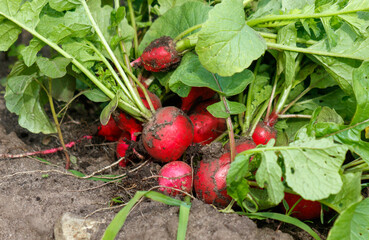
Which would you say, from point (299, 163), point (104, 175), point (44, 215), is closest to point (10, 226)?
point (44, 215)

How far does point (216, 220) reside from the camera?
120 centimetres

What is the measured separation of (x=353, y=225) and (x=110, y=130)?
1.37 metres

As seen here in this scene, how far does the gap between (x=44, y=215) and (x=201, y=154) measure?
2.41 feet

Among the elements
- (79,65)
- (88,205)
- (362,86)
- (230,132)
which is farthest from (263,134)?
(79,65)

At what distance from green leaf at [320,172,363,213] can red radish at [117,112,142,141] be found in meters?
0.99

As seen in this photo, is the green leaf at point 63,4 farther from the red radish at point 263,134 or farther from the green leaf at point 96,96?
the red radish at point 263,134

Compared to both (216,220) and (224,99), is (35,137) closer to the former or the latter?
(224,99)

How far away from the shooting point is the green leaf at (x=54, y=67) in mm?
1579

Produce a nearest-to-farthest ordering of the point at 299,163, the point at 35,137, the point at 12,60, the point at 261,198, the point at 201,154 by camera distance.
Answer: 1. the point at 299,163
2. the point at 261,198
3. the point at 201,154
4. the point at 35,137
5. the point at 12,60

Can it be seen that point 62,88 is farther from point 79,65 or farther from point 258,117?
point 258,117

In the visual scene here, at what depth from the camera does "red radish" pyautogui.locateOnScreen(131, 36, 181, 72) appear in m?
1.71

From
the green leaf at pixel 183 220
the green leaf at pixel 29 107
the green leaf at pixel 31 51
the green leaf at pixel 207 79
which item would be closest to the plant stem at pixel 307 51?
the green leaf at pixel 207 79

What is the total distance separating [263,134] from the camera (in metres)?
1.65

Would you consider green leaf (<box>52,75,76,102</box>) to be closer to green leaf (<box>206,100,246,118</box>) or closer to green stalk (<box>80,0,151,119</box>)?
green stalk (<box>80,0,151,119</box>)
